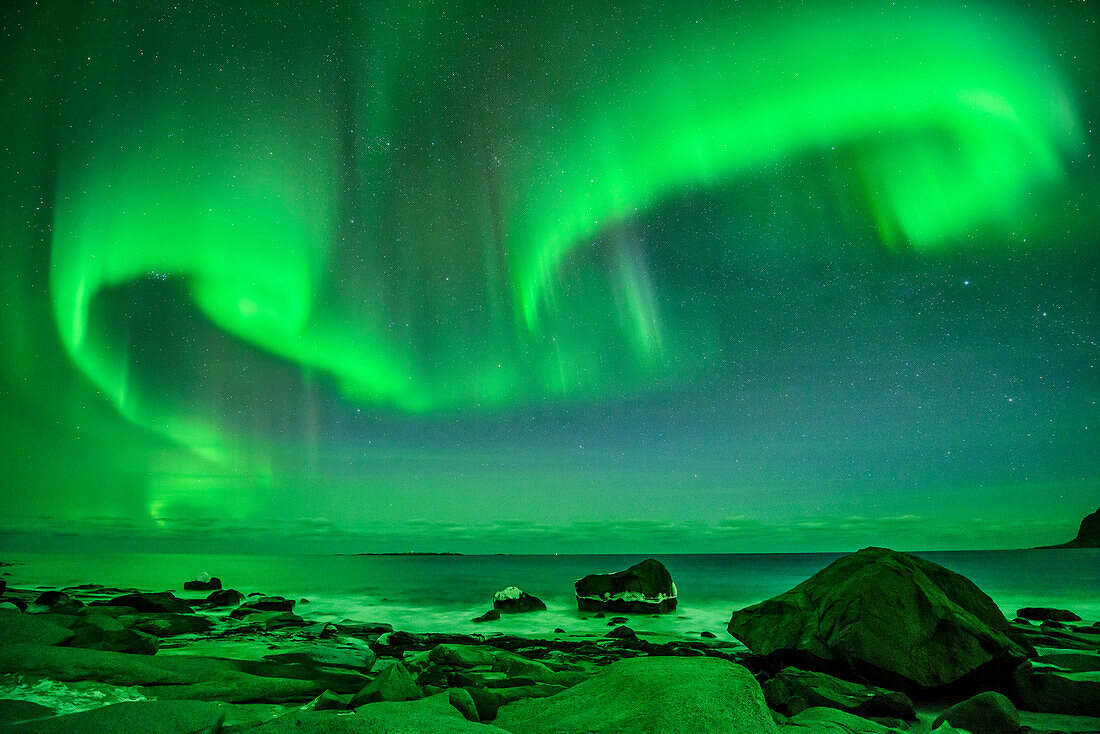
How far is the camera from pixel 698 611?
28438 mm

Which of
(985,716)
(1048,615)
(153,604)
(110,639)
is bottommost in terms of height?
(1048,615)

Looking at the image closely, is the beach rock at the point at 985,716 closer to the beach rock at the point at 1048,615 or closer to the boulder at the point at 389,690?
the boulder at the point at 389,690

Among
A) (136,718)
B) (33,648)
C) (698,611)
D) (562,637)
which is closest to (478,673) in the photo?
(136,718)

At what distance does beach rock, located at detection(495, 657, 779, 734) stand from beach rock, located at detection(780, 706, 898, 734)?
2.19 feet

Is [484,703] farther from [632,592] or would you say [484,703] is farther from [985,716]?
[632,592]

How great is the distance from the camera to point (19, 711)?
7137mm

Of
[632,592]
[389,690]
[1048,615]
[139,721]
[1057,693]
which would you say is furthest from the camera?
[632,592]

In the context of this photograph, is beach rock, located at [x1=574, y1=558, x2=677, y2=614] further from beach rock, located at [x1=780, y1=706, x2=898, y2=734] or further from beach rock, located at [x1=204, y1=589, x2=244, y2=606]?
beach rock, located at [x1=780, y1=706, x2=898, y2=734]

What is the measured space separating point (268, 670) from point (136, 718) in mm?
A: 5997

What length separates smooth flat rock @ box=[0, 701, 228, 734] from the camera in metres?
5.72

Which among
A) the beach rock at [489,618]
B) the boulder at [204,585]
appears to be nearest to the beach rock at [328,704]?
the beach rock at [489,618]

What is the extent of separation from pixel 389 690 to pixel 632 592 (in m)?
21.5

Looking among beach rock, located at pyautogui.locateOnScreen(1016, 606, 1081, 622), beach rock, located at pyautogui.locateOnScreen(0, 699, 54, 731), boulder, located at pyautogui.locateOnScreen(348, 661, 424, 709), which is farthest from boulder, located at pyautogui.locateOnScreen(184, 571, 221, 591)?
beach rock, located at pyautogui.locateOnScreen(1016, 606, 1081, 622)

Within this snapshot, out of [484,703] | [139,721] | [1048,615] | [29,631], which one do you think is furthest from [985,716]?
[1048,615]
